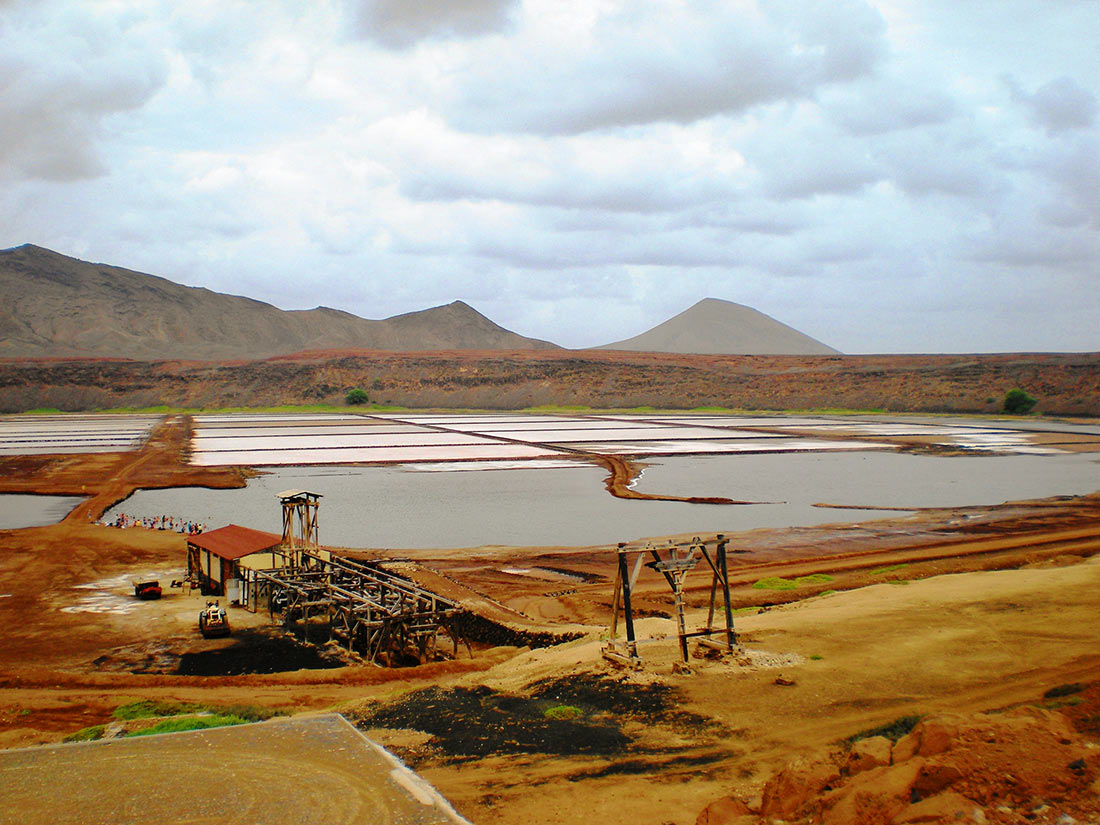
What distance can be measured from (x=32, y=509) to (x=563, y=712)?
27.1 meters

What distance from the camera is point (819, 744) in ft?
27.1

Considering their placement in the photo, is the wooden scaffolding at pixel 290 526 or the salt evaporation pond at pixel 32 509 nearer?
the wooden scaffolding at pixel 290 526

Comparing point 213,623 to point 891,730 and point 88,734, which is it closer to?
point 88,734

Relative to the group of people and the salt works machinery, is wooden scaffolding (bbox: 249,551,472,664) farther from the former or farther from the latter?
the group of people

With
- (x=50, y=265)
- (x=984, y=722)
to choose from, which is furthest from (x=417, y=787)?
(x=50, y=265)

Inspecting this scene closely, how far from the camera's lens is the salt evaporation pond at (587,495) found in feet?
83.2

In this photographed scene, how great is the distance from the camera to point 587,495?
32.0 meters

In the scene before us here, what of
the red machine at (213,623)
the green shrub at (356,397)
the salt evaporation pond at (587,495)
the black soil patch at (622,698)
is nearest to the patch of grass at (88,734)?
the black soil patch at (622,698)

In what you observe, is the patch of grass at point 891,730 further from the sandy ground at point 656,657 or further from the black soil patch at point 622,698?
the black soil patch at point 622,698

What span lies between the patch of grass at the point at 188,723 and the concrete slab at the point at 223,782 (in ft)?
3.05

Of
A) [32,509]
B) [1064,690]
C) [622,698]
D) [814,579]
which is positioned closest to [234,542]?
[622,698]

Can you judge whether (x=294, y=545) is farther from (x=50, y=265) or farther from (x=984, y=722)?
(x=50, y=265)

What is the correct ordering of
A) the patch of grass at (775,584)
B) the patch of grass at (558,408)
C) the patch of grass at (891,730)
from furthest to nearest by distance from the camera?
the patch of grass at (558,408) < the patch of grass at (775,584) < the patch of grass at (891,730)

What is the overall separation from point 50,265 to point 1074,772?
620 feet
